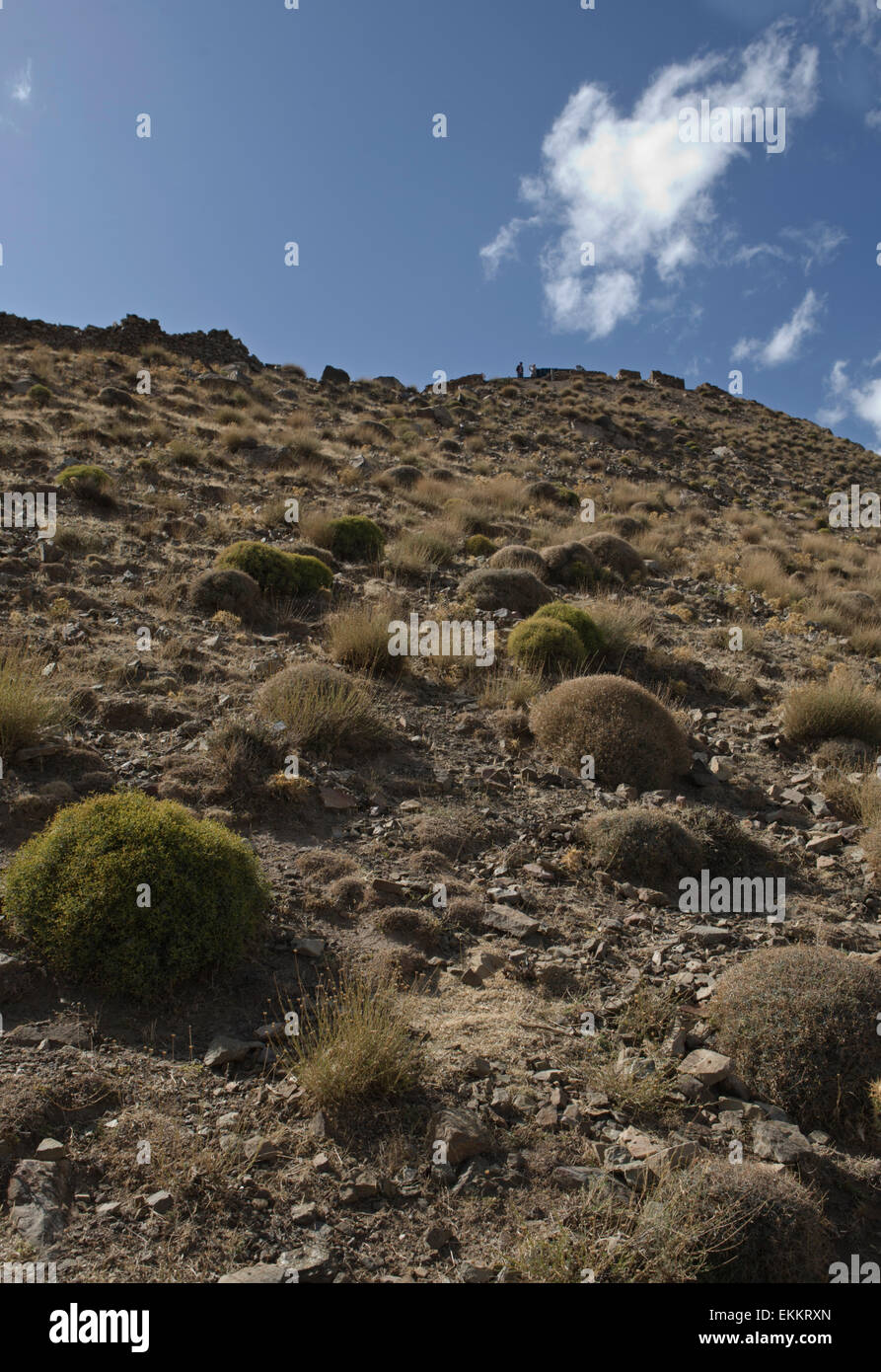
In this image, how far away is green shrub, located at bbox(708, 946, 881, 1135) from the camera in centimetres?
389

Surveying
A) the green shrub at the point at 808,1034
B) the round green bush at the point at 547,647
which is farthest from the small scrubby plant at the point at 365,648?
the green shrub at the point at 808,1034

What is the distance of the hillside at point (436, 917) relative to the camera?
309 centimetres

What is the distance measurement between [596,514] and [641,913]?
46.3 ft

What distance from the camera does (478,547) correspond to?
46.2ft

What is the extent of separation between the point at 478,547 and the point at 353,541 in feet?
7.83

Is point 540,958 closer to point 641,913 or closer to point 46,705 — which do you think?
point 641,913

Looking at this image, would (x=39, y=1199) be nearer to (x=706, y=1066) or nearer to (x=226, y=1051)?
(x=226, y=1051)

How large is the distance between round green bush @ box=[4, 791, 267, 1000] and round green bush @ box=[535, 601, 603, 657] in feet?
20.7

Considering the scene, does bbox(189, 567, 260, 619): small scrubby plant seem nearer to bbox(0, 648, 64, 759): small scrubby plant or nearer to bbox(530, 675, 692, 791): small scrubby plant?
bbox(0, 648, 64, 759): small scrubby plant

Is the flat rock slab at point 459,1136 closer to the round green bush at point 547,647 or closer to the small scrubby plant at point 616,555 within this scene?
the round green bush at point 547,647

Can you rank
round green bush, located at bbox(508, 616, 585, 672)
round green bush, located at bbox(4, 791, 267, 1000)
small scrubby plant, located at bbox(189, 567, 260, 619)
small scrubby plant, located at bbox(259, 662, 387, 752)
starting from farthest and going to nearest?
1. small scrubby plant, located at bbox(189, 567, 260, 619)
2. round green bush, located at bbox(508, 616, 585, 672)
3. small scrubby plant, located at bbox(259, 662, 387, 752)
4. round green bush, located at bbox(4, 791, 267, 1000)

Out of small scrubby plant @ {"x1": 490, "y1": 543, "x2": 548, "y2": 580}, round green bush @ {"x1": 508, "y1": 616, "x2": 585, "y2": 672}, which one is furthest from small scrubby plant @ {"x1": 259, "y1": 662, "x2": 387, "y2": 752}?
small scrubby plant @ {"x1": 490, "y1": 543, "x2": 548, "y2": 580}

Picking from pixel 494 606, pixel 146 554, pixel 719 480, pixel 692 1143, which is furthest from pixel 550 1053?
pixel 719 480

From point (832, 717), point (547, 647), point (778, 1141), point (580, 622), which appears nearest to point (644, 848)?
point (778, 1141)
